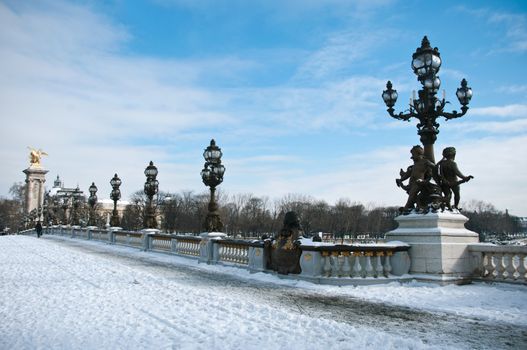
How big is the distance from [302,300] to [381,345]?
382 centimetres

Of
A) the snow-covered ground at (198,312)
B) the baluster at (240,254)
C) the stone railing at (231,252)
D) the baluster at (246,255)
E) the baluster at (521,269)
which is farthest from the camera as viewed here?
the baluster at (240,254)

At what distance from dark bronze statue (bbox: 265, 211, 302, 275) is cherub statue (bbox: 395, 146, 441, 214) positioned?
3265 millimetres

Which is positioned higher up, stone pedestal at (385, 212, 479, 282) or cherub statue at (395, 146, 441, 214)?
cherub statue at (395, 146, 441, 214)

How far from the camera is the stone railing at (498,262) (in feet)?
38.4

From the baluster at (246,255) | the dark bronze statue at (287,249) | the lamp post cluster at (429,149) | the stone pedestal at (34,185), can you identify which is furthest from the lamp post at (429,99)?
the stone pedestal at (34,185)

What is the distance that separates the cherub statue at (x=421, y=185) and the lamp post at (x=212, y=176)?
868 centimetres

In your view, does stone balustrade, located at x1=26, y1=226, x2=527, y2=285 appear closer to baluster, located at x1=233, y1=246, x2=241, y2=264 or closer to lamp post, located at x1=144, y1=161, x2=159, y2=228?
baluster, located at x1=233, y1=246, x2=241, y2=264

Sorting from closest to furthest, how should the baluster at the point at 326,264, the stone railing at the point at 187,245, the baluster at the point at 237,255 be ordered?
1. the baluster at the point at 326,264
2. the baluster at the point at 237,255
3. the stone railing at the point at 187,245

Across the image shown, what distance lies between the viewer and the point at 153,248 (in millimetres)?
26797

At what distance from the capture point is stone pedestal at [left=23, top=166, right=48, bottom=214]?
5148 inches

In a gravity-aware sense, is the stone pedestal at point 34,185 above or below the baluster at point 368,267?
above

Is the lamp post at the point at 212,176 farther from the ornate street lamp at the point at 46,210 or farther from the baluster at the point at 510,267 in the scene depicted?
the ornate street lamp at the point at 46,210

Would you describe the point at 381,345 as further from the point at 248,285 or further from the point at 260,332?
the point at 248,285

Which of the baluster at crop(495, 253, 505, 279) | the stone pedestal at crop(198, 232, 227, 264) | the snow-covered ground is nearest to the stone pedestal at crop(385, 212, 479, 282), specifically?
the snow-covered ground
